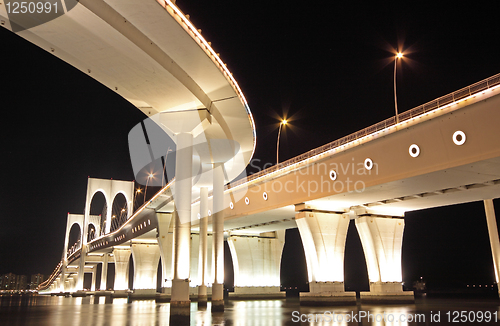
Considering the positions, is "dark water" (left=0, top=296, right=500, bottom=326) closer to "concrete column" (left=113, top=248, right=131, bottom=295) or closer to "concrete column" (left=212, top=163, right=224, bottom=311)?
"concrete column" (left=212, top=163, right=224, bottom=311)

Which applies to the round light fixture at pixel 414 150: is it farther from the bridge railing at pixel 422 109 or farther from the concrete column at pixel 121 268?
the concrete column at pixel 121 268

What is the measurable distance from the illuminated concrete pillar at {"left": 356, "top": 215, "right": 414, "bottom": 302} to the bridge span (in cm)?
8

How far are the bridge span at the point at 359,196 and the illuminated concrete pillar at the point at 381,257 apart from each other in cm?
8

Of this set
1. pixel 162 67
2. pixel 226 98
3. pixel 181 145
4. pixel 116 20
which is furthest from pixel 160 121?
pixel 116 20

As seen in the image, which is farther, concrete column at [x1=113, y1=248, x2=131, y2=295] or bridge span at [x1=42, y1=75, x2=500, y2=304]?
concrete column at [x1=113, y1=248, x2=131, y2=295]

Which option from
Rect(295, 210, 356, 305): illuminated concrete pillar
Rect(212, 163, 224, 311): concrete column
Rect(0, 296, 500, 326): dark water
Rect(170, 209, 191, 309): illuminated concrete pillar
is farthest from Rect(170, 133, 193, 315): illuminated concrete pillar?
Rect(295, 210, 356, 305): illuminated concrete pillar

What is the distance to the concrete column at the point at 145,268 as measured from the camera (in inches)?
2302

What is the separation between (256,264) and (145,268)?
60.5ft

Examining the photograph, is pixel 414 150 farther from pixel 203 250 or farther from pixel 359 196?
pixel 203 250

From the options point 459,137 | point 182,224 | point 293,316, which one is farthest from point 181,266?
point 459,137

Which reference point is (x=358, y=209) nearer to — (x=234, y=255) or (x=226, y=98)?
(x=226, y=98)

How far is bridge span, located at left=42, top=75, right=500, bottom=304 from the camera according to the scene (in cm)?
1997

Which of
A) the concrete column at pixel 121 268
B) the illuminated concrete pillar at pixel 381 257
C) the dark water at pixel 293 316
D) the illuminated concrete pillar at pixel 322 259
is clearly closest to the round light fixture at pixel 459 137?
the dark water at pixel 293 316

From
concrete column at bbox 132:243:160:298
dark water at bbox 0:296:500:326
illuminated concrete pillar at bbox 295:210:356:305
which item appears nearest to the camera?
dark water at bbox 0:296:500:326
